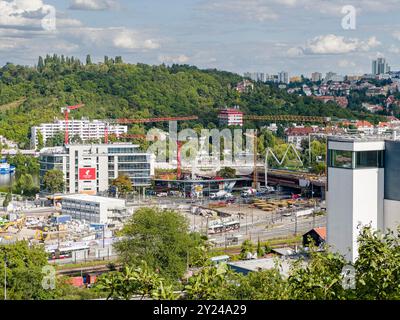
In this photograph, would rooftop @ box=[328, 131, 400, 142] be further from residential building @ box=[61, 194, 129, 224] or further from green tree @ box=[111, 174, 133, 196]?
green tree @ box=[111, 174, 133, 196]

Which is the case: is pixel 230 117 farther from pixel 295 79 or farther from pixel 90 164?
pixel 295 79

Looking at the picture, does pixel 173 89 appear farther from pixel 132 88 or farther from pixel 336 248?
pixel 336 248

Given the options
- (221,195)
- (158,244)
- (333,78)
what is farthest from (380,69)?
(158,244)

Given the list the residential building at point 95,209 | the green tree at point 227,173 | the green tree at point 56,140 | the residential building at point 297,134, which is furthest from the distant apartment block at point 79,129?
the residential building at point 95,209

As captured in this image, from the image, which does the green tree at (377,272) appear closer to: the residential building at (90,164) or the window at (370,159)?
the window at (370,159)

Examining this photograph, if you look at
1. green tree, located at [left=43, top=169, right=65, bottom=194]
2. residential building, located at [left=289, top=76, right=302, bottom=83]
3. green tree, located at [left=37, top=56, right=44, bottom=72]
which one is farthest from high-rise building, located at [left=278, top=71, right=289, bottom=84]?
green tree, located at [left=43, top=169, right=65, bottom=194]
